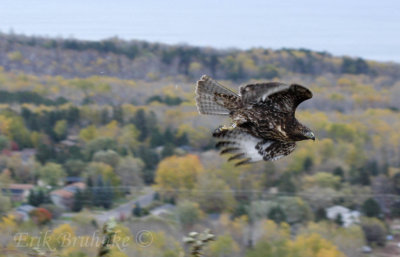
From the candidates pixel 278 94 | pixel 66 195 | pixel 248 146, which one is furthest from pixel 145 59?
pixel 278 94

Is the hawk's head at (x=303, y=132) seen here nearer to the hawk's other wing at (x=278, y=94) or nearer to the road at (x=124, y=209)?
the hawk's other wing at (x=278, y=94)

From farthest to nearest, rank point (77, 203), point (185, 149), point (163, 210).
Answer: point (185, 149) → point (163, 210) → point (77, 203)

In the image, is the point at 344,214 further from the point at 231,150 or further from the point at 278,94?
the point at 278,94

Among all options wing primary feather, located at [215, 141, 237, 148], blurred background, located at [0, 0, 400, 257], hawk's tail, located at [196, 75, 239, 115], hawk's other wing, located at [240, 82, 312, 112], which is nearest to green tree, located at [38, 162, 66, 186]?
blurred background, located at [0, 0, 400, 257]

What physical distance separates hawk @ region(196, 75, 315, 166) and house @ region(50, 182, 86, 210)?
11477mm

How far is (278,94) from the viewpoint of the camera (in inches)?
206

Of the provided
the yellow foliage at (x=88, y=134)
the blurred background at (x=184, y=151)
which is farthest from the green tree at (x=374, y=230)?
the yellow foliage at (x=88, y=134)

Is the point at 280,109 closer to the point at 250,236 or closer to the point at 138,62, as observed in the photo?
the point at 250,236

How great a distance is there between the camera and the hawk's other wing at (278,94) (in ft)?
16.4

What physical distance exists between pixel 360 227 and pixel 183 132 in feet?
38.2

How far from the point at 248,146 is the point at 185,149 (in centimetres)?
2077

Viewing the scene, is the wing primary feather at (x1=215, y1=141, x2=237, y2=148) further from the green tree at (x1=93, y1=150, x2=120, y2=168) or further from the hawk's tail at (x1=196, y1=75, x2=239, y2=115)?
the green tree at (x1=93, y1=150, x2=120, y2=168)

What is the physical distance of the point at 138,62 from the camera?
28141mm

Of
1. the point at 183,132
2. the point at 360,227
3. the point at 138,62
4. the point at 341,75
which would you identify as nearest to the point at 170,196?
the point at 360,227
